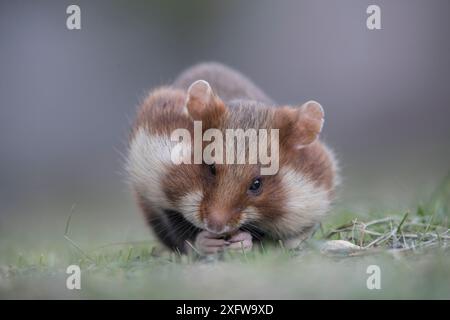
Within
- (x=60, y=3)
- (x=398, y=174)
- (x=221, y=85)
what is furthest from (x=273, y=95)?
(x=221, y=85)

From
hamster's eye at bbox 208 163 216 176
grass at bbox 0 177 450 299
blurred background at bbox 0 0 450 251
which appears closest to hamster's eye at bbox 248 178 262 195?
hamster's eye at bbox 208 163 216 176

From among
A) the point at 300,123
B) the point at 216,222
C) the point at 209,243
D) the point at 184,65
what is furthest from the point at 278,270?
the point at 184,65

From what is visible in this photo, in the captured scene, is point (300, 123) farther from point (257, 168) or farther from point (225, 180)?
point (225, 180)

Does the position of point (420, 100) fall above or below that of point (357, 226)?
above

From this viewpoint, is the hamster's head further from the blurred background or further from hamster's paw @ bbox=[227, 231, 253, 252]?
the blurred background

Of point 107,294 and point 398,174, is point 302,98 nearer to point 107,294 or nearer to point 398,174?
point 398,174

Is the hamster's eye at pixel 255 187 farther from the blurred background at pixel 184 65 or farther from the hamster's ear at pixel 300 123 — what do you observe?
the blurred background at pixel 184 65

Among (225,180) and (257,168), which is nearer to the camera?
(225,180)
